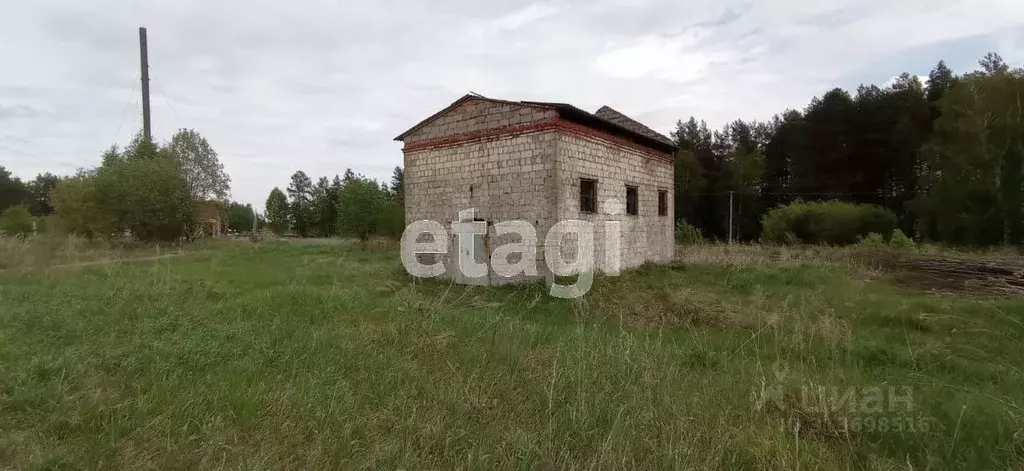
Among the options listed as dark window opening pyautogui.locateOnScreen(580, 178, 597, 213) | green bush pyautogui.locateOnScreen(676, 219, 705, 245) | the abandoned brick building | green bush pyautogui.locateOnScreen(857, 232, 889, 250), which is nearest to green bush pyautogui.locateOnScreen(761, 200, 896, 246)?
green bush pyautogui.locateOnScreen(857, 232, 889, 250)

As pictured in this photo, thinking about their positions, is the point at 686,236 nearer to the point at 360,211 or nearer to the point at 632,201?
the point at 632,201

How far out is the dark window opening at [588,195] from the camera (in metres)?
11.3

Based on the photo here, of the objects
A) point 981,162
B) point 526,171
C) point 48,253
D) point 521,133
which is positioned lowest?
point 48,253

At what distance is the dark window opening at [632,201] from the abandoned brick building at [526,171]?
29mm

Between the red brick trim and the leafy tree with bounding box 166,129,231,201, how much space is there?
33778 mm

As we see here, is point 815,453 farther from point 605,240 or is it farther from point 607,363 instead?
point 605,240

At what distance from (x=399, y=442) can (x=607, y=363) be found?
202cm

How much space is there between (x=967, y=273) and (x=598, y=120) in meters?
10.3

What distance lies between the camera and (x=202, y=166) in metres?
39.5

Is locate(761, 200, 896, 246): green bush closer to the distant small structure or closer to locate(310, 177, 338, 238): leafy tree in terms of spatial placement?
the distant small structure

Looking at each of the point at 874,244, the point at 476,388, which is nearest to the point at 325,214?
the point at 874,244

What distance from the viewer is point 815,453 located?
3.16 m

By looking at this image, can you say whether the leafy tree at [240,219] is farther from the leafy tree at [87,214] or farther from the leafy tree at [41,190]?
the leafy tree at [87,214]

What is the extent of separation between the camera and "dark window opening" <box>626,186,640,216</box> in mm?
13195
